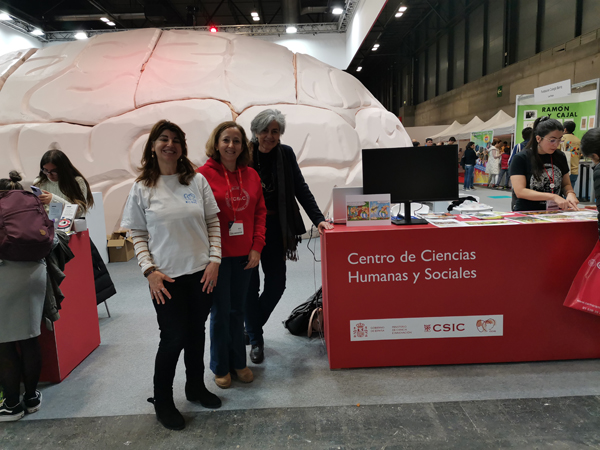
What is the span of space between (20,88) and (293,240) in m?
5.22

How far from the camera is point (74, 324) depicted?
2.49 m

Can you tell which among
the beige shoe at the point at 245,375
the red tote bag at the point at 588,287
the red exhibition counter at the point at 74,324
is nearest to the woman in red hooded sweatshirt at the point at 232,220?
the beige shoe at the point at 245,375

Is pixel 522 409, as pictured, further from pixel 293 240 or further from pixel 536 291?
pixel 293 240

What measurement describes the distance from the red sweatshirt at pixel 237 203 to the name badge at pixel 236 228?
15 mm

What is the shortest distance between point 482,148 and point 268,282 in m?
11.5

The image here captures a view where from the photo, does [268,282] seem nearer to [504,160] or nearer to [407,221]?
[407,221]

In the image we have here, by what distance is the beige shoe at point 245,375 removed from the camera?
7.34 feet

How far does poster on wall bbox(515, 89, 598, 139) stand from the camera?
292 inches

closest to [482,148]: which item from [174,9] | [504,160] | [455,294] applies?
[504,160]

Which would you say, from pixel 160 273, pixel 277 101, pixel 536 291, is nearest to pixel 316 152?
pixel 277 101

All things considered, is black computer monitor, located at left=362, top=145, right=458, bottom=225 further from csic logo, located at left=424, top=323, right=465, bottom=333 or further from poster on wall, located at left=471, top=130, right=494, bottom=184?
poster on wall, located at left=471, top=130, right=494, bottom=184

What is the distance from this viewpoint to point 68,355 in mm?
2406

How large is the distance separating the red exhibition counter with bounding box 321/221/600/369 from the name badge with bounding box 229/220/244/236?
1.53 feet

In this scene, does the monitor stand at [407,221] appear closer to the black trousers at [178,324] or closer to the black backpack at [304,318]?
the black backpack at [304,318]
